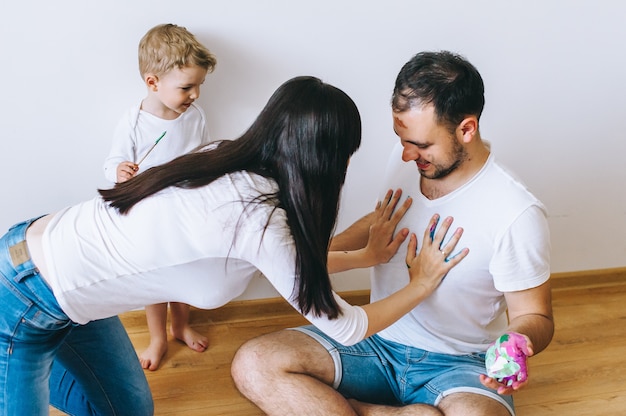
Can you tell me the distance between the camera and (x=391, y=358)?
1760 mm

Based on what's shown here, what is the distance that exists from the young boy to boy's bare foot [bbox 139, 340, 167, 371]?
0.13m

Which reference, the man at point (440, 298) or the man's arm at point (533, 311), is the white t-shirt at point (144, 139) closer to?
the man at point (440, 298)

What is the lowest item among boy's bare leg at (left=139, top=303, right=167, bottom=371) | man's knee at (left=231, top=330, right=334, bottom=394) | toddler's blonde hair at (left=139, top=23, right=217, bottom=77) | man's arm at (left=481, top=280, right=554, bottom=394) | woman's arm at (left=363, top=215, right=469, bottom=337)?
boy's bare leg at (left=139, top=303, right=167, bottom=371)

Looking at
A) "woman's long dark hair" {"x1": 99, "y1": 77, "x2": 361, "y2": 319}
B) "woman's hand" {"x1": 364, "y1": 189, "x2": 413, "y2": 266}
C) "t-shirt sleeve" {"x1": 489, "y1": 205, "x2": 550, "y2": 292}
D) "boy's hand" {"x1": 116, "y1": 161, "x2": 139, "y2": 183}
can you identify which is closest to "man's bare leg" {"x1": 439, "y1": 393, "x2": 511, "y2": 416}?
"t-shirt sleeve" {"x1": 489, "y1": 205, "x2": 550, "y2": 292}

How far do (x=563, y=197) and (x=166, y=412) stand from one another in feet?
4.64

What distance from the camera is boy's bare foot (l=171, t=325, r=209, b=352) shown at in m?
2.13

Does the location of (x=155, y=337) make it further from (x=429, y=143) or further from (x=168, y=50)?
(x=429, y=143)

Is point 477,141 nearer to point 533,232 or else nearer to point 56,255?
point 533,232

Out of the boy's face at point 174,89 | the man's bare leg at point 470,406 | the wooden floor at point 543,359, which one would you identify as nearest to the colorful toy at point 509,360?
the man's bare leg at point 470,406

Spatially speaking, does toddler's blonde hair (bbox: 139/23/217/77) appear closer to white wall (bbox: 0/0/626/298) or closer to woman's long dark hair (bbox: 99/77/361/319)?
white wall (bbox: 0/0/626/298)

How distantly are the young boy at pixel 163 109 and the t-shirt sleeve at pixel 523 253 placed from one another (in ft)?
2.71

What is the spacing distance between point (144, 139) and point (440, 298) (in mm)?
829

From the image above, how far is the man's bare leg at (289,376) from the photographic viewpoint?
5.36ft

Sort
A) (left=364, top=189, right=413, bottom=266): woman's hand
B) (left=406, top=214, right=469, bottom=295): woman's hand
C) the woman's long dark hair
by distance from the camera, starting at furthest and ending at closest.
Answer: (left=364, top=189, right=413, bottom=266): woman's hand < (left=406, top=214, right=469, bottom=295): woman's hand < the woman's long dark hair
